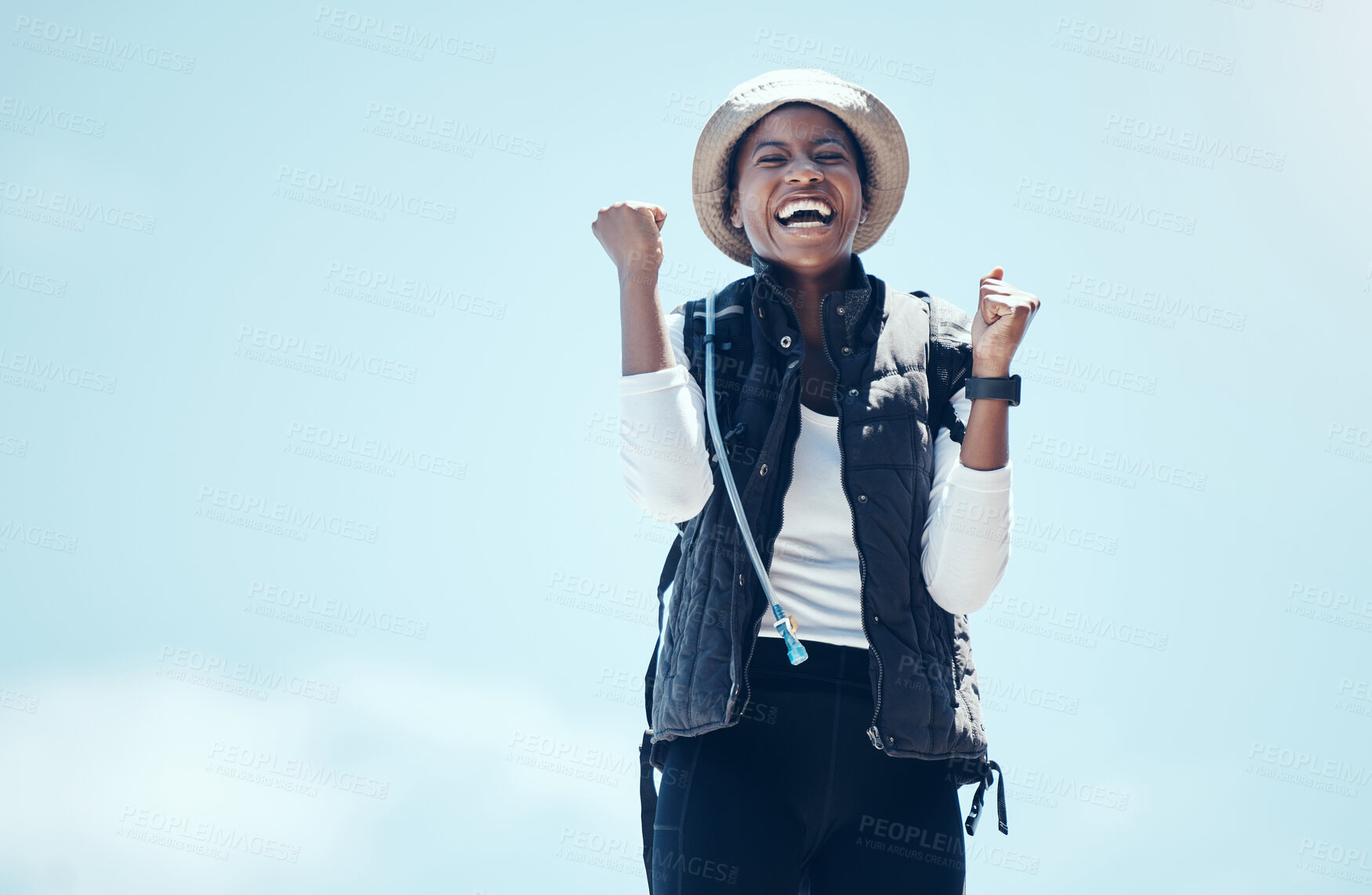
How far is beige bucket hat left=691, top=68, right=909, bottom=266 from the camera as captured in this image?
150 inches

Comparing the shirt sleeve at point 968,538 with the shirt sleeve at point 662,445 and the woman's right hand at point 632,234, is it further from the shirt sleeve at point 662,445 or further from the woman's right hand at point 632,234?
the woman's right hand at point 632,234

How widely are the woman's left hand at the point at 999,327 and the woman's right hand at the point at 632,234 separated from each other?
88cm

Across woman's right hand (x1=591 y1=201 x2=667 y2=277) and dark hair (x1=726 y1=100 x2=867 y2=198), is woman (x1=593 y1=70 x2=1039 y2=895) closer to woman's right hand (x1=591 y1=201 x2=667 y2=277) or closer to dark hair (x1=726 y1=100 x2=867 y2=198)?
woman's right hand (x1=591 y1=201 x2=667 y2=277)

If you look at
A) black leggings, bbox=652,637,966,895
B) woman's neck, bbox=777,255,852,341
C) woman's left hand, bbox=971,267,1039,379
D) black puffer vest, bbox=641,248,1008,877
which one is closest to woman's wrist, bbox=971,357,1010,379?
woman's left hand, bbox=971,267,1039,379

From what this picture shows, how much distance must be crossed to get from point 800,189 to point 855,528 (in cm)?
109

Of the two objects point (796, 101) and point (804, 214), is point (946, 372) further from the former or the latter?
point (796, 101)

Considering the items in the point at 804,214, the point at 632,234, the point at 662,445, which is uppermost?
the point at 804,214

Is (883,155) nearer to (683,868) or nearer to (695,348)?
(695,348)

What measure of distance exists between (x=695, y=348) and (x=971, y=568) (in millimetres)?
1006

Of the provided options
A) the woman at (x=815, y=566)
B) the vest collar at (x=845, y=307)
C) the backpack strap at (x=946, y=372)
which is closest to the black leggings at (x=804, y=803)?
the woman at (x=815, y=566)

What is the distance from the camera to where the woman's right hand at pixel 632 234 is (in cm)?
328

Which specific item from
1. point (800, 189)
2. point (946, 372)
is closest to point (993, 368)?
point (946, 372)

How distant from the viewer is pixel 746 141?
3906mm

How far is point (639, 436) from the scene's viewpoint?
3.13 m
